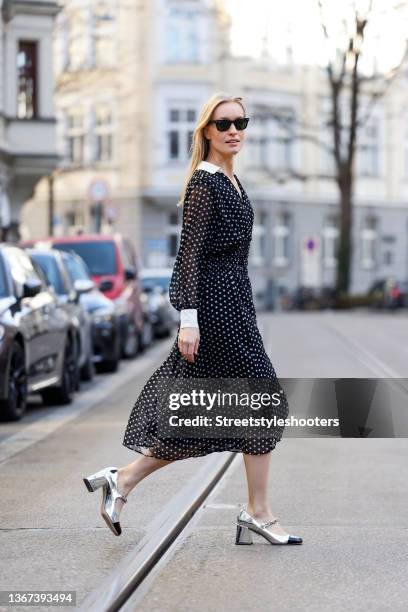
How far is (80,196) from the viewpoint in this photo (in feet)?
193

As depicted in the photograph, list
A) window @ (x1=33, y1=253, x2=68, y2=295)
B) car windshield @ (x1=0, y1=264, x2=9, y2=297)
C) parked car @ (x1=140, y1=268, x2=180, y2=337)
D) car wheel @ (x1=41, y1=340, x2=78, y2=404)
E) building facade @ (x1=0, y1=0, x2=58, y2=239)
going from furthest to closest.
A: building facade @ (x1=0, y1=0, x2=58, y2=239), parked car @ (x1=140, y1=268, x2=180, y2=337), window @ (x1=33, y1=253, x2=68, y2=295), car wheel @ (x1=41, y1=340, x2=78, y2=404), car windshield @ (x1=0, y1=264, x2=9, y2=297)

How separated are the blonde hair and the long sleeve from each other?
0.30 feet

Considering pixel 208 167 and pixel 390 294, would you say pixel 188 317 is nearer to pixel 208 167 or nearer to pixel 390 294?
pixel 208 167

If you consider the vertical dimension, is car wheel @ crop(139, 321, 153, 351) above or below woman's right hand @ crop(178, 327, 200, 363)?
below

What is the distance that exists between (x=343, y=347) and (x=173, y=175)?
109 ft

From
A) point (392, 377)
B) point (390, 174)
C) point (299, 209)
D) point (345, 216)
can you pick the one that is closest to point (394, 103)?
point (390, 174)

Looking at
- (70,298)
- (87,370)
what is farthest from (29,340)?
(87,370)

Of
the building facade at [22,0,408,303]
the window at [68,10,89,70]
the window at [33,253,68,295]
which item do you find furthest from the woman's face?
the window at [68,10,89,70]

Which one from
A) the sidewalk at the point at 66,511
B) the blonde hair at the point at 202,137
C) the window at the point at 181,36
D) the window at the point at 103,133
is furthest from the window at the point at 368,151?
the blonde hair at the point at 202,137

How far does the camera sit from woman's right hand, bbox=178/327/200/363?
638 cm

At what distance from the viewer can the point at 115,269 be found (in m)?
22.5

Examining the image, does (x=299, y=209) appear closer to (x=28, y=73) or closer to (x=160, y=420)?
(x=28, y=73)

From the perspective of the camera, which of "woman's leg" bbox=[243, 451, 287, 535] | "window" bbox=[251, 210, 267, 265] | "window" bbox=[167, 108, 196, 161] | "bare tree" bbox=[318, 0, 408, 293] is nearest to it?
"woman's leg" bbox=[243, 451, 287, 535]

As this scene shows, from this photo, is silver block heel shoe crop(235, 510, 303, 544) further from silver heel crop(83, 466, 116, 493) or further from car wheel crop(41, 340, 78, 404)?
car wheel crop(41, 340, 78, 404)
